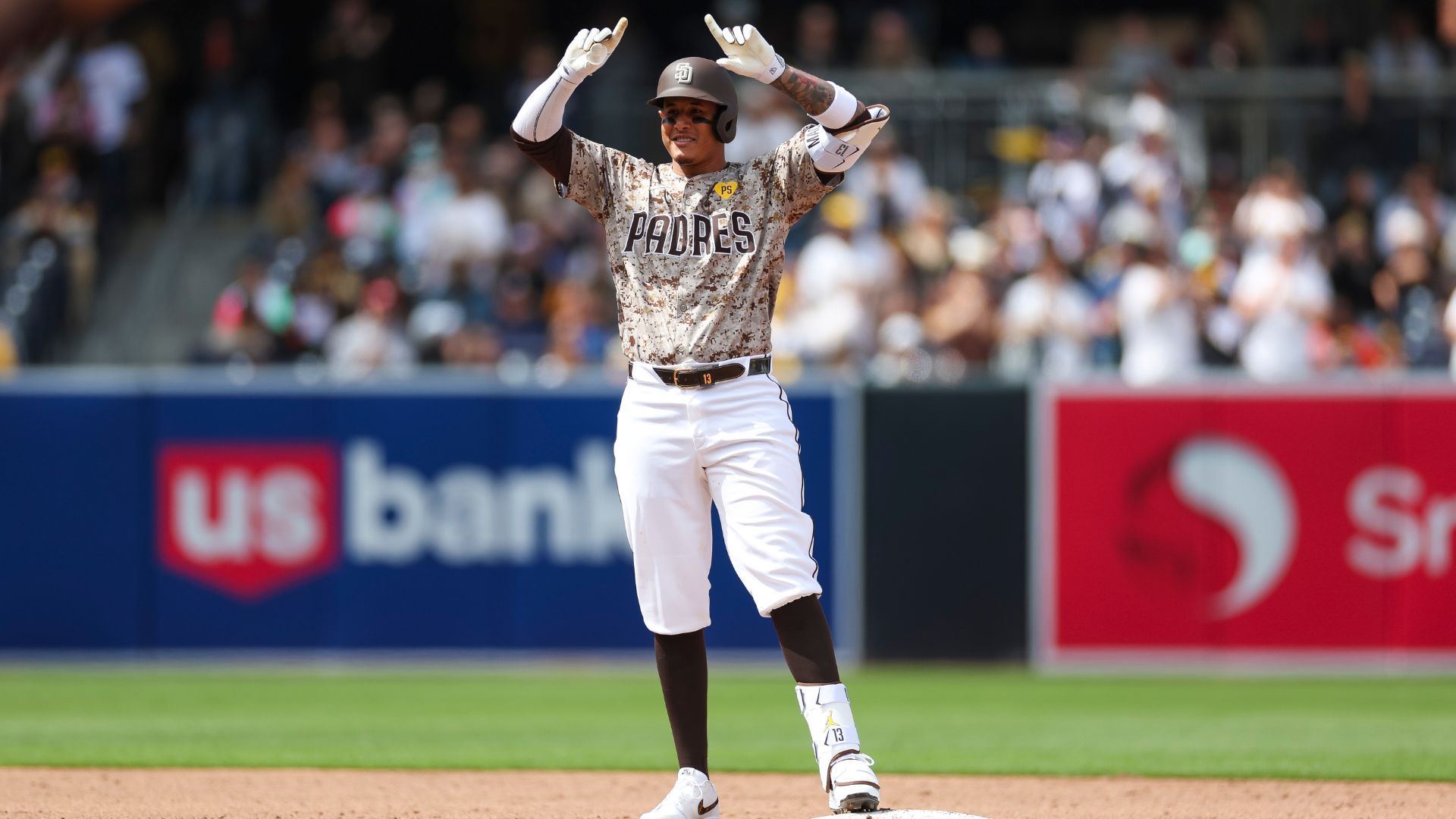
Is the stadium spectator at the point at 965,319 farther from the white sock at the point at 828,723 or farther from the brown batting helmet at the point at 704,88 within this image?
the white sock at the point at 828,723

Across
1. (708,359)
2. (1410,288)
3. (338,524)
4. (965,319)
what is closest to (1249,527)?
(965,319)

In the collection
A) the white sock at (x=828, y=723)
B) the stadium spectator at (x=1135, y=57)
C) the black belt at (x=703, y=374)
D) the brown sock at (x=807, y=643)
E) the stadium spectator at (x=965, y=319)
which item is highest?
the stadium spectator at (x=1135, y=57)

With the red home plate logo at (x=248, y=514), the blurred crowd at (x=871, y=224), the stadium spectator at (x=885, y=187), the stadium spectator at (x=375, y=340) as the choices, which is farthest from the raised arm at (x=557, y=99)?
the stadium spectator at (x=885, y=187)

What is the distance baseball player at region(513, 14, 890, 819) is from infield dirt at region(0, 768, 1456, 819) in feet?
2.88

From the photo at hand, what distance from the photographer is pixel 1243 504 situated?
11.4m

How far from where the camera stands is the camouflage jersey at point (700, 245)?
5.41 metres

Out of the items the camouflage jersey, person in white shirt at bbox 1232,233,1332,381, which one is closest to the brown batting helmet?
the camouflage jersey

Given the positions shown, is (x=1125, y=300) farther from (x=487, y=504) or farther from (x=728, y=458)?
(x=728, y=458)

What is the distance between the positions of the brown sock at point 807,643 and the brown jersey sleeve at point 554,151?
4.59 ft

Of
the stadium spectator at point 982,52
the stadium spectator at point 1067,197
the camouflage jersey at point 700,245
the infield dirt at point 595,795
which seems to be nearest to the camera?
the camouflage jersey at point 700,245

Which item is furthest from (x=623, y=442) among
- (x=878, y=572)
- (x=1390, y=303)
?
(x=1390, y=303)

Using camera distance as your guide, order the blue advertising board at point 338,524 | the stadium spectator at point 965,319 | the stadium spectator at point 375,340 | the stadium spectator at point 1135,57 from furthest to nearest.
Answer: the stadium spectator at point 1135,57 → the stadium spectator at point 375,340 → the stadium spectator at point 965,319 → the blue advertising board at point 338,524

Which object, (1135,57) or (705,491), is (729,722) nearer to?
(705,491)

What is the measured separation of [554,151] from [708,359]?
2.50 feet
